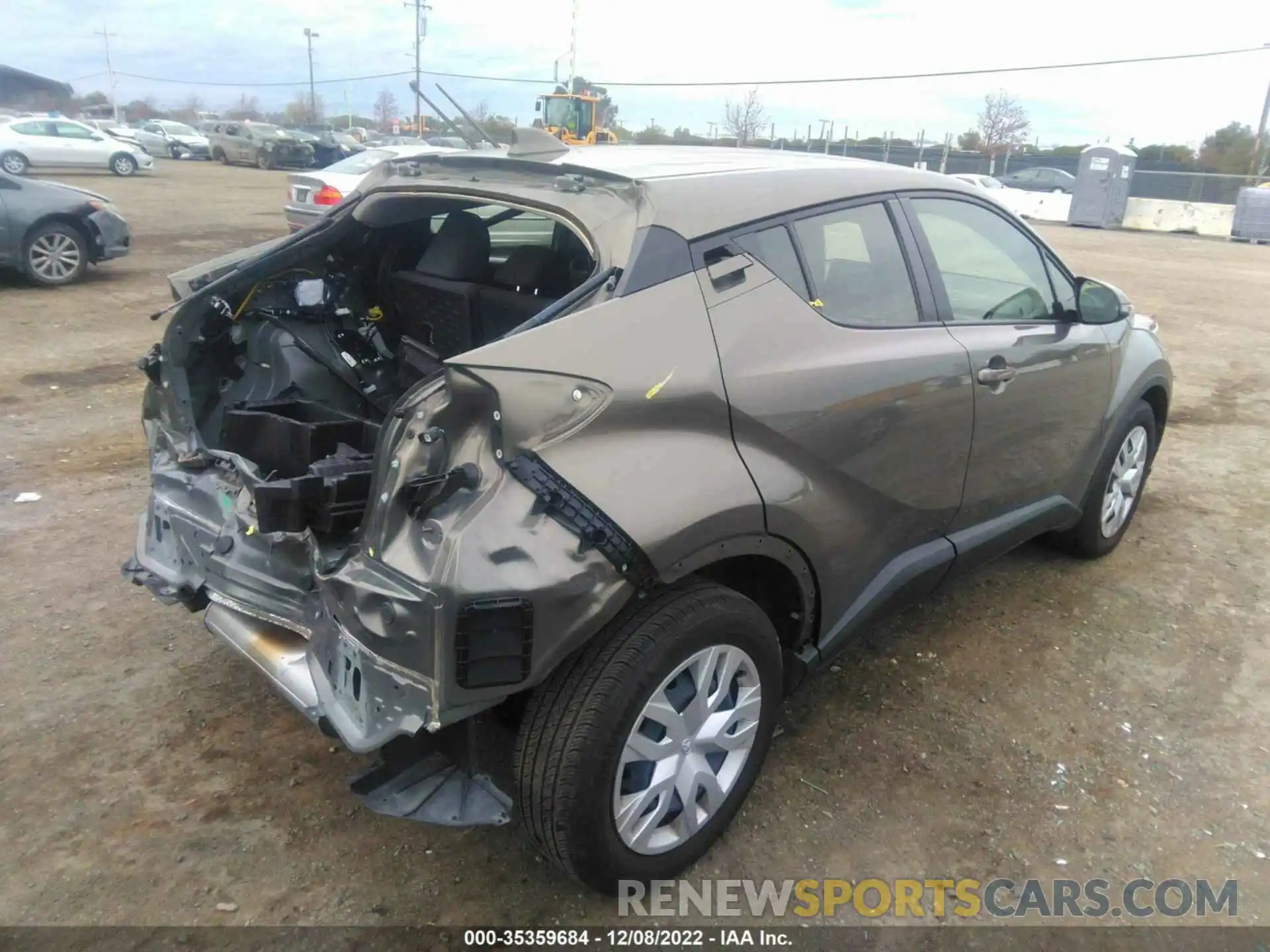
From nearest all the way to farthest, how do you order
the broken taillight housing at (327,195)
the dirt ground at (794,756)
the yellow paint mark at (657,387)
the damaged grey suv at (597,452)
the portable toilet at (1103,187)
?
1. the damaged grey suv at (597,452)
2. the yellow paint mark at (657,387)
3. the dirt ground at (794,756)
4. the broken taillight housing at (327,195)
5. the portable toilet at (1103,187)

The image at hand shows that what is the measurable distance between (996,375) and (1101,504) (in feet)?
4.88

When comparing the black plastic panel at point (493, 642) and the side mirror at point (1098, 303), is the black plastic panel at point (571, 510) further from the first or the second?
the side mirror at point (1098, 303)

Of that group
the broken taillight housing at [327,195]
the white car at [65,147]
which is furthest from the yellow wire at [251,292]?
the white car at [65,147]

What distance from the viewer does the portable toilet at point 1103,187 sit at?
28141 mm

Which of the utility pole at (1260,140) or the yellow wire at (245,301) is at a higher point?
the utility pole at (1260,140)

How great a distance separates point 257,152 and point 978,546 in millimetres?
37737

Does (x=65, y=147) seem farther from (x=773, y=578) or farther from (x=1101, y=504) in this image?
(x=773, y=578)

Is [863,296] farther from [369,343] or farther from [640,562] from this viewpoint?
[369,343]

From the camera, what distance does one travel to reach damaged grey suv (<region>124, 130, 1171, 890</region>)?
214 cm

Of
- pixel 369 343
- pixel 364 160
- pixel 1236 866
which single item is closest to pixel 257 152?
pixel 364 160

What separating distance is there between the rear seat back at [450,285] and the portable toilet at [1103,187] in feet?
97.6

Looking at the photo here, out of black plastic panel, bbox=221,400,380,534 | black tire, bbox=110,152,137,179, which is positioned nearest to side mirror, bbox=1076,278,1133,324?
black plastic panel, bbox=221,400,380,534

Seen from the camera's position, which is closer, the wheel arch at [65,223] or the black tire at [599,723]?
the black tire at [599,723]

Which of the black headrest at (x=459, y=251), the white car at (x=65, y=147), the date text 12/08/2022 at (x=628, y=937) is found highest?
the white car at (x=65, y=147)
